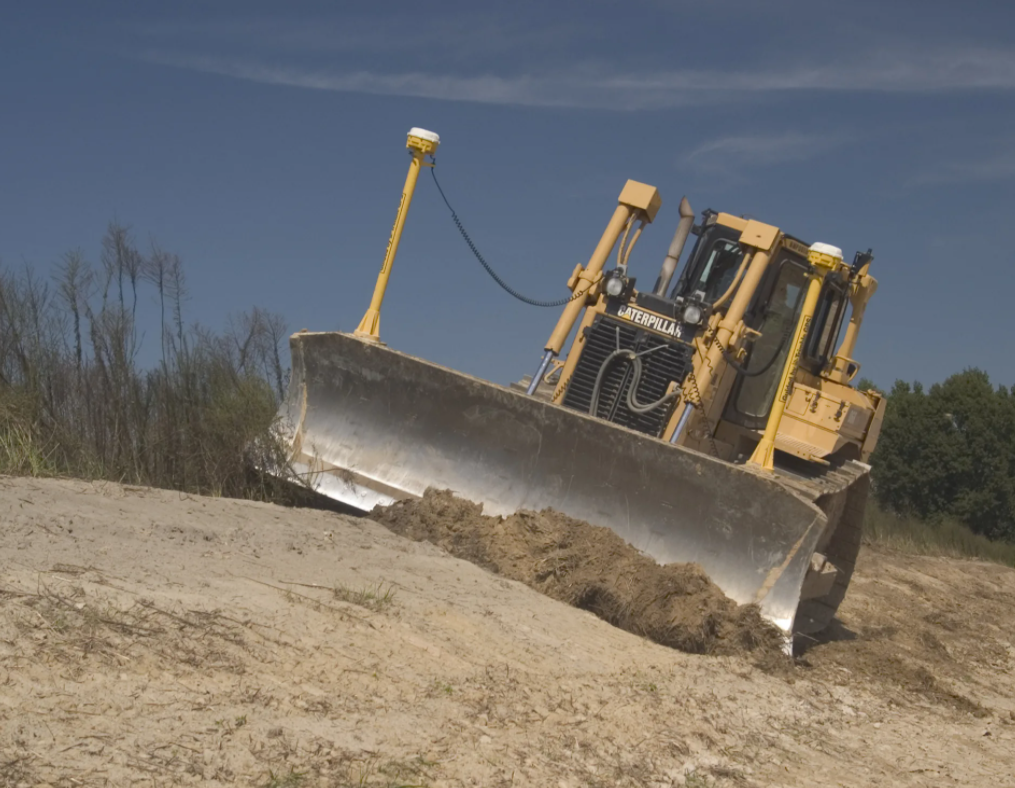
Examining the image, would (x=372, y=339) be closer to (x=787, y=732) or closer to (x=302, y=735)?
(x=787, y=732)

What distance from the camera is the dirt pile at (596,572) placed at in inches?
269

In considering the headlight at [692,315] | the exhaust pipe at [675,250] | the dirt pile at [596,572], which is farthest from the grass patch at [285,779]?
the exhaust pipe at [675,250]

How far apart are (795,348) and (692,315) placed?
3.27 feet

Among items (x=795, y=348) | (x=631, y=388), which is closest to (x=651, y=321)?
(x=631, y=388)

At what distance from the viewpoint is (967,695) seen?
7801mm

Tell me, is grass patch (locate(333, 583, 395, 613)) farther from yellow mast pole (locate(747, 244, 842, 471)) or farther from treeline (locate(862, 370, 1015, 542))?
treeline (locate(862, 370, 1015, 542))

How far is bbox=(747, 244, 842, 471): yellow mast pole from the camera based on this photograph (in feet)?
24.4

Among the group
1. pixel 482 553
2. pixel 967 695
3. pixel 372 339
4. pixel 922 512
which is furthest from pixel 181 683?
pixel 922 512

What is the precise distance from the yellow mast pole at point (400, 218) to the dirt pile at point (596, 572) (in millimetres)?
1413

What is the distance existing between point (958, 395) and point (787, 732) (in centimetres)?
2383

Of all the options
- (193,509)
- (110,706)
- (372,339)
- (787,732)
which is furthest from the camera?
(372,339)

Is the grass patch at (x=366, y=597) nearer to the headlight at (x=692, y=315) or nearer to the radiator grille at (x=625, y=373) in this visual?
the radiator grille at (x=625, y=373)

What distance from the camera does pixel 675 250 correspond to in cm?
920

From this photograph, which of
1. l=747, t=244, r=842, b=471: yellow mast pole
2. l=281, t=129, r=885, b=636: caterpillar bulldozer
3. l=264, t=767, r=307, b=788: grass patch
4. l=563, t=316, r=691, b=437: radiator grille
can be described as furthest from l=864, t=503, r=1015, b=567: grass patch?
l=264, t=767, r=307, b=788: grass patch
